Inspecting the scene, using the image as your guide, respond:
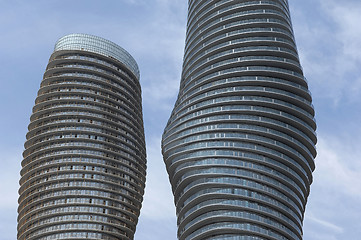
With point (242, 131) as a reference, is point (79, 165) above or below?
above

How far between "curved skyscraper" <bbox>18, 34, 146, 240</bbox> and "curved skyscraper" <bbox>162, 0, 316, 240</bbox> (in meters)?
34.8

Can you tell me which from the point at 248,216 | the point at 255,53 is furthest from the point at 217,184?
the point at 255,53

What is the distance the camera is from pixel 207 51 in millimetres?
162625

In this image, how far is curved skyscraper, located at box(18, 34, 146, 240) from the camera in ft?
581

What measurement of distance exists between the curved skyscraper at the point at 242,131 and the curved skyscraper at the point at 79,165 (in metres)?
34.8

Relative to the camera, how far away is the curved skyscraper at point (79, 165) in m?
177

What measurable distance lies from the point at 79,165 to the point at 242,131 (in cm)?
5674

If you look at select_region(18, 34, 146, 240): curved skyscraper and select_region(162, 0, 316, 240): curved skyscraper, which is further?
select_region(18, 34, 146, 240): curved skyscraper

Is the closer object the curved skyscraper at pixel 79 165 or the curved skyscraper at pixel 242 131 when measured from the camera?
the curved skyscraper at pixel 242 131

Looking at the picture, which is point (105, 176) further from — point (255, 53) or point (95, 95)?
point (255, 53)

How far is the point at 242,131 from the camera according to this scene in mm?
146875

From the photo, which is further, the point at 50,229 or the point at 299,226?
the point at 50,229

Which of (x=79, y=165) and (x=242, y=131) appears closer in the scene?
(x=242, y=131)

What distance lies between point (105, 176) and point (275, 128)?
57795mm
